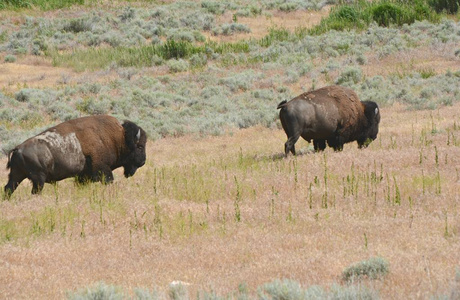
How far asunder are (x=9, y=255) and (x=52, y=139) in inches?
141

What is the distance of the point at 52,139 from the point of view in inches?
456

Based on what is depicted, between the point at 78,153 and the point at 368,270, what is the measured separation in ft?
21.4

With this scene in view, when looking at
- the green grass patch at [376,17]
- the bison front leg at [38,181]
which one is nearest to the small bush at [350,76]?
the green grass patch at [376,17]

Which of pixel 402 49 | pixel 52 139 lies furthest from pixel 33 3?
pixel 52 139

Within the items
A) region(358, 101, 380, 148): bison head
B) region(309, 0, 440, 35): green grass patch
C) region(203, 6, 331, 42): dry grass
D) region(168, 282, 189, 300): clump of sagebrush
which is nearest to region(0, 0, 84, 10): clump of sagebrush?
region(203, 6, 331, 42): dry grass

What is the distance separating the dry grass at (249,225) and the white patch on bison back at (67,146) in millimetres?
503

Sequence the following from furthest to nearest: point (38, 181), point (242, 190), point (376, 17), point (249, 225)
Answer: point (376, 17) < point (38, 181) < point (242, 190) < point (249, 225)

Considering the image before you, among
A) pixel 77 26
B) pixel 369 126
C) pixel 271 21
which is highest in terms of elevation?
pixel 369 126

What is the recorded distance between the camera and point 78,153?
11820 mm

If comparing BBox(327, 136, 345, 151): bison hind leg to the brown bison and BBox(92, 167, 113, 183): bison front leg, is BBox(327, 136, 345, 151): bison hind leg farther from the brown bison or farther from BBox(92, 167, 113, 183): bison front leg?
BBox(92, 167, 113, 183): bison front leg

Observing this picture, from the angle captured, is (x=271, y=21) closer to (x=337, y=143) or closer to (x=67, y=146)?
(x=337, y=143)

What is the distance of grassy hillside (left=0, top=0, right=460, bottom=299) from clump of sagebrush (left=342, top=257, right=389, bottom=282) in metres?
0.02

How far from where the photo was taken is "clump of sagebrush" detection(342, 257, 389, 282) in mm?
6505

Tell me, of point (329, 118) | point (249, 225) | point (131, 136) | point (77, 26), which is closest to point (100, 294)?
point (249, 225)
